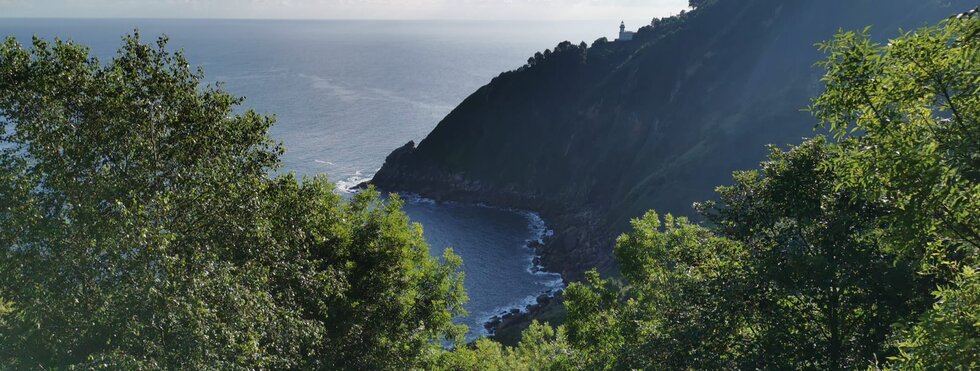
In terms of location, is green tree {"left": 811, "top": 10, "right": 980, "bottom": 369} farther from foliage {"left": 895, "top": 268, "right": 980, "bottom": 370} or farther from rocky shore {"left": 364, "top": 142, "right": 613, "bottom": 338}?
rocky shore {"left": 364, "top": 142, "right": 613, "bottom": 338}

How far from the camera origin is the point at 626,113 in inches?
5920

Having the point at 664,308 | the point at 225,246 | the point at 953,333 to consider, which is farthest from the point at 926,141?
the point at 225,246

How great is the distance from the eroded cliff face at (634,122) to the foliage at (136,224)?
87167mm

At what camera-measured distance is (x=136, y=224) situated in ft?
47.9

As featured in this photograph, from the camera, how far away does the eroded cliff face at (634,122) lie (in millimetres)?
114625

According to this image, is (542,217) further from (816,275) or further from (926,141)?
(926,141)

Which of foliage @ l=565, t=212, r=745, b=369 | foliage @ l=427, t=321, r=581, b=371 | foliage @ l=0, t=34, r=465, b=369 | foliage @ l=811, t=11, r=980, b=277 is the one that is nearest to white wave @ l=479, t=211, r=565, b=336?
foliage @ l=427, t=321, r=581, b=371

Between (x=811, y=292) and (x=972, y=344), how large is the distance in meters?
7.85

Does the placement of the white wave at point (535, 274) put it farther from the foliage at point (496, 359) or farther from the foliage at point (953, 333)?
the foliage at point (953, 333)

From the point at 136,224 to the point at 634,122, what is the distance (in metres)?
142

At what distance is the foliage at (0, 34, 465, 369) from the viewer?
14.7 m

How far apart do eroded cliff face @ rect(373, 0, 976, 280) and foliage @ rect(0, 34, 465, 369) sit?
8717 centimetres

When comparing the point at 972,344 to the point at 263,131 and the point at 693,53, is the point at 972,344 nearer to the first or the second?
the point at 263,131

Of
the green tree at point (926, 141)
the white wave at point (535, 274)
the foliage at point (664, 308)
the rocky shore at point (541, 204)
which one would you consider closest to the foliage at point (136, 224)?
the foliage at point (664, 308)
